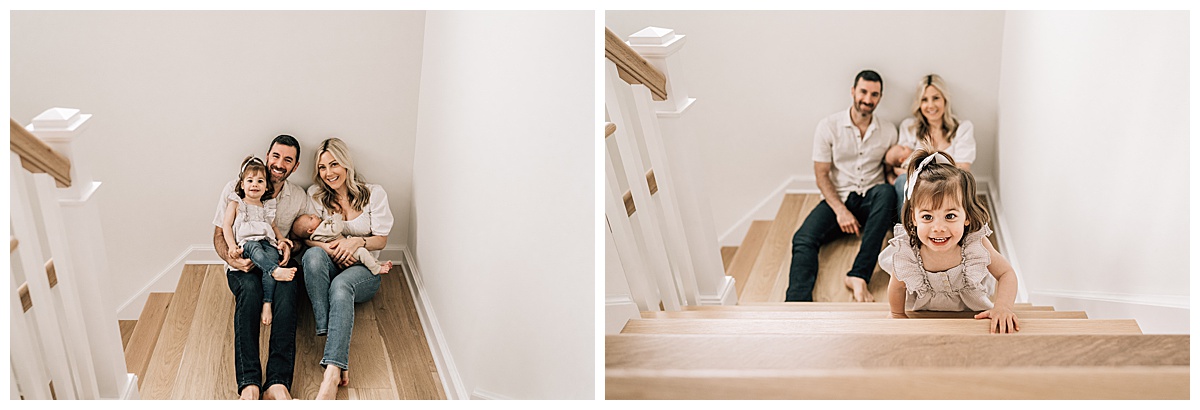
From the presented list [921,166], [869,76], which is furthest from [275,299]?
[869,76]

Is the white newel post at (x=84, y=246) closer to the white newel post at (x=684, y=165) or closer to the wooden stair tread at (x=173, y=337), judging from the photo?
the wooden stair tread at (x=173, y=337)

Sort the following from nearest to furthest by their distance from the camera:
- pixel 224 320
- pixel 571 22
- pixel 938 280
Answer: pixel 571 22, pixel 938 280, pixel 224 320

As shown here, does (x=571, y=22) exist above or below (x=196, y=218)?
above

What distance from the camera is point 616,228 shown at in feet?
6.23

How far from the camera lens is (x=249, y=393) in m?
2.88

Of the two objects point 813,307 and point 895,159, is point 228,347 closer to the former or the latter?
point 813,307

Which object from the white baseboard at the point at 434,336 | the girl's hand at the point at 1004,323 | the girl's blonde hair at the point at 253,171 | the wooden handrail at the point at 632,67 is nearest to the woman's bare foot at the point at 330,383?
the white baseboard at the point at 434,336

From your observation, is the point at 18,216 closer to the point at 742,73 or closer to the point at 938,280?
the point at 938,280

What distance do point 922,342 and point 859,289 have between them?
1882 millimetres

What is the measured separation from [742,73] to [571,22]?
2212mm

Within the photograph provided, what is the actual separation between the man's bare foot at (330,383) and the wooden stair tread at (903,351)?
163cm

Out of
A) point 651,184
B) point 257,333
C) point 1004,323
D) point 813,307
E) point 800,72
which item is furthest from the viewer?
point 800,72

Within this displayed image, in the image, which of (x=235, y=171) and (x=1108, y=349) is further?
(x=235, y=171)

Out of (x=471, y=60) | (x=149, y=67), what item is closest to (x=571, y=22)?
(x=471, y=60)
